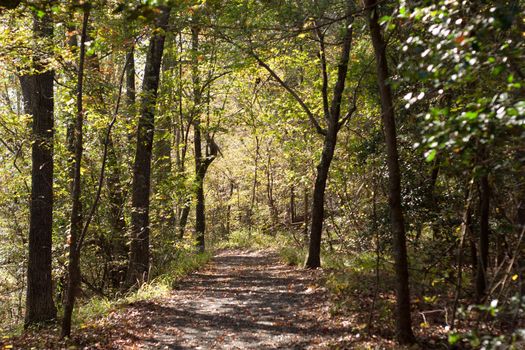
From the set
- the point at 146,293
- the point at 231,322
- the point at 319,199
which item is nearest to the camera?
the point at 231,322

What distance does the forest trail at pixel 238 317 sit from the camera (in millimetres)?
6961

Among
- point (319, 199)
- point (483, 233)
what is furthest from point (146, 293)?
point (483, 233)

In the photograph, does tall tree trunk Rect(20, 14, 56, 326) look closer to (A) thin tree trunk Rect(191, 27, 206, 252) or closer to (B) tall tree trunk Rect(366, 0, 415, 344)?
(A) thin tree trunk Rect(191, 27, 206, 252)

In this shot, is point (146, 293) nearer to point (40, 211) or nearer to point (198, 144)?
point (40, 211)

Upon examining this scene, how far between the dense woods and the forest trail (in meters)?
0.55

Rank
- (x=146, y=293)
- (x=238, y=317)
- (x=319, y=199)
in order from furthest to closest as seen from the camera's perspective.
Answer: (x=319, y=199), (x=146, y=293), (x=238, y=317)

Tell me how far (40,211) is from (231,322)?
170 inches

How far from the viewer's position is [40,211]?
846 cm

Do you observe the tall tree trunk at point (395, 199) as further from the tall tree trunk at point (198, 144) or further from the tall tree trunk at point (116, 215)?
the tall tree trunk at point (198, 144)

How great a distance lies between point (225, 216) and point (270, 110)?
21.6 m

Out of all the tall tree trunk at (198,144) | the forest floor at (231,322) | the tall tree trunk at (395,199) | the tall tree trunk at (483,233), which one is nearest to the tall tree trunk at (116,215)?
the forest floor at (231,322)

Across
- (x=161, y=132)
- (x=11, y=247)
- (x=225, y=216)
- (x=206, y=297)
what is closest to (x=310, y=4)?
(x=161, y=132)

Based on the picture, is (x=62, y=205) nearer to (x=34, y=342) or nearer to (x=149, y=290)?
(x=149, y=290)

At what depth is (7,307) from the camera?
14477 millimetres
